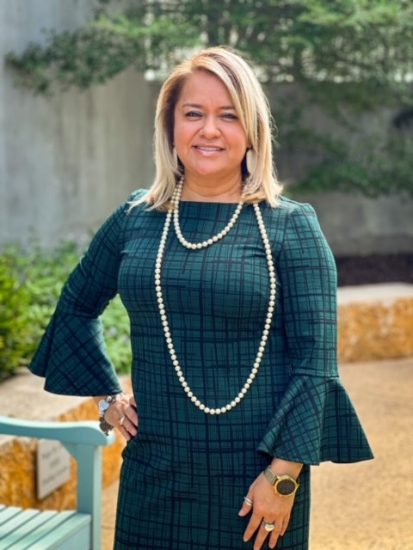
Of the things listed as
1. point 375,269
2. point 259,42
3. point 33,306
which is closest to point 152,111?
point 259,42

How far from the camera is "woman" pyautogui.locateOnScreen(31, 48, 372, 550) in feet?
7.82

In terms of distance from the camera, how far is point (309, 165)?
391 inches

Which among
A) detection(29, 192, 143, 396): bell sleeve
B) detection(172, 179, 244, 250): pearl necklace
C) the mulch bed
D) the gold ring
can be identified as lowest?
the mulch bed

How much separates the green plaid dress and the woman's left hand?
0.11 feet

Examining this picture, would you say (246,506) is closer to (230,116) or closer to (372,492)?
(230,116)

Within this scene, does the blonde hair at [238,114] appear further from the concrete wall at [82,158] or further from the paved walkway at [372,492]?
the concrete wall at [82,158]

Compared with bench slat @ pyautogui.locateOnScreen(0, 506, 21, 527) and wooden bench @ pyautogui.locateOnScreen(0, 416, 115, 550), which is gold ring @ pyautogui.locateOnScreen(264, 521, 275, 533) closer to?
wooden bench @ pyautogui.locateOnScreen(0, 416, 115, 550)

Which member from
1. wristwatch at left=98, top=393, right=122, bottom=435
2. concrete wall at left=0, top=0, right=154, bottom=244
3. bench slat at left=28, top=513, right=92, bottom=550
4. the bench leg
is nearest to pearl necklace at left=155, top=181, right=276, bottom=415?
wristwatch at left=98, top=393, right=122, bottom=435

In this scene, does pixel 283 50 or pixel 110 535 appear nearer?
pixel 110 535

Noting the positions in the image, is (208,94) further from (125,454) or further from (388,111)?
(388,111)

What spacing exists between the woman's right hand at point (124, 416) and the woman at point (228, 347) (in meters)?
0.04

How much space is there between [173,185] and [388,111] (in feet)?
25.5

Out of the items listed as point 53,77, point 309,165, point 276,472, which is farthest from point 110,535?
point 309,165

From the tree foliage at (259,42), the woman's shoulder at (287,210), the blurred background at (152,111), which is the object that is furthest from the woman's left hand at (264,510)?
the tree foliage at (259,42)
